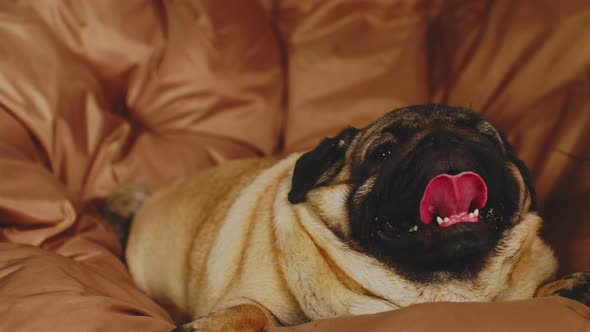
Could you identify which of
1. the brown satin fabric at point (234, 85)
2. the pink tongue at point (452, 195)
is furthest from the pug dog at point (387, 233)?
the brown satin fabric at point (234, 85)

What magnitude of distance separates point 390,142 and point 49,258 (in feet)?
2.62

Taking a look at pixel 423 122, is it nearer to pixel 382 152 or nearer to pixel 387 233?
pixel 382 152

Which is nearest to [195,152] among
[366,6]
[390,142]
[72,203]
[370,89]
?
[72,203]

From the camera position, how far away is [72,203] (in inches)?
70.2

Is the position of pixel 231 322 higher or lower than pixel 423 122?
lower

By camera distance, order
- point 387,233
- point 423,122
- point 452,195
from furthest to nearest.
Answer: point 423,122, point 387,233, point 452,195

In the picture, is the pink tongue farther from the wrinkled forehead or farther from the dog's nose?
the wrinkled forehead

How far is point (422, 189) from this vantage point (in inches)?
45.4

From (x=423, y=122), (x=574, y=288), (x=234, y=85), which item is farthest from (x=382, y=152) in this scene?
(x=234, y=85)

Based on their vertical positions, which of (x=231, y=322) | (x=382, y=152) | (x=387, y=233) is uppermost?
(x=382, y=152)

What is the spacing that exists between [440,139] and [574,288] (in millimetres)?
385

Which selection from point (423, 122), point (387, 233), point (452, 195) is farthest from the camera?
point (423, 122)

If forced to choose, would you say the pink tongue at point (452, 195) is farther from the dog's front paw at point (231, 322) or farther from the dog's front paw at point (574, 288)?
the dog's front paw at point (231, 322)

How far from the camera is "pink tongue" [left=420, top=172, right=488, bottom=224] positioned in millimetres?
1119
